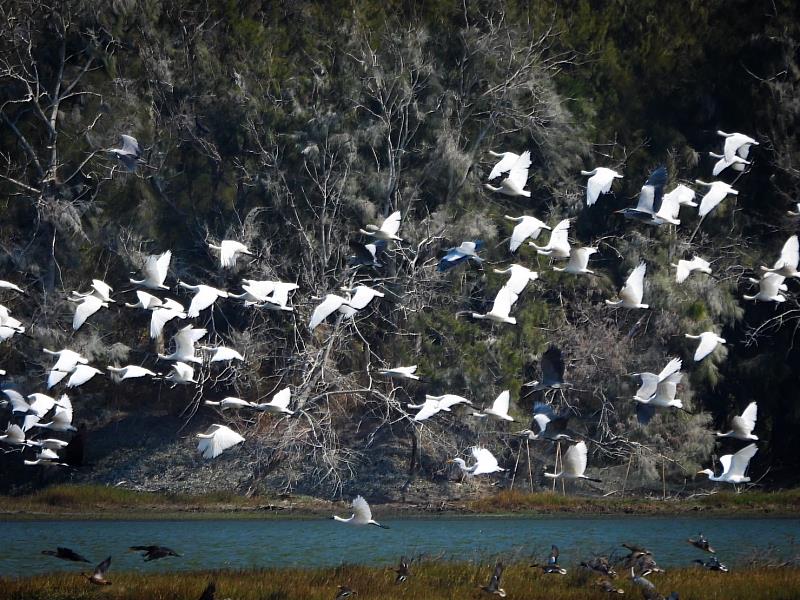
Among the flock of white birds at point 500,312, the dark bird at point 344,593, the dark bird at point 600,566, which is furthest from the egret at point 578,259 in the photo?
the dark bird at point 344,593

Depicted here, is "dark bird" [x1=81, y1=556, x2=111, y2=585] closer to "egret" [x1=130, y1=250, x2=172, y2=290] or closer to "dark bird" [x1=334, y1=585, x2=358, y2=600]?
"dark bird" [x1=334, y1=585, x2=358, y2=600]

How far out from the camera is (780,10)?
4422 cm

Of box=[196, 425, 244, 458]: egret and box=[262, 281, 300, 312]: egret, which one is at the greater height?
box=[262, 281, 300, 312]: egret

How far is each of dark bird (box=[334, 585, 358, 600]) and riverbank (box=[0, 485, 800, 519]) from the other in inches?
604

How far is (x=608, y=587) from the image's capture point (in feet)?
67.8

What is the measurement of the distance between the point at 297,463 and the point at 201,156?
10981mm

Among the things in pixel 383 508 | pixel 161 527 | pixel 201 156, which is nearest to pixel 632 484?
pixel 383 508

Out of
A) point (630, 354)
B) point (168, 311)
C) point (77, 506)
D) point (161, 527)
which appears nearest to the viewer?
point (168, 311)

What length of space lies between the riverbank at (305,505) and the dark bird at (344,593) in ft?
50.4

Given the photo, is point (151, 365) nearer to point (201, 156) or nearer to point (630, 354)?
point (201, 156)

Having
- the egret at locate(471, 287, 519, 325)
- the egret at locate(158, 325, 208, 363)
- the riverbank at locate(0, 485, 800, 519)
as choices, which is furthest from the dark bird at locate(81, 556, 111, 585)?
the riverbank at locate(0, 485, 800, 519)

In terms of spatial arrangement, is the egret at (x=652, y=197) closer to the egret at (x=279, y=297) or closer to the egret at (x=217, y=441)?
the egret at (x=279, y=297)

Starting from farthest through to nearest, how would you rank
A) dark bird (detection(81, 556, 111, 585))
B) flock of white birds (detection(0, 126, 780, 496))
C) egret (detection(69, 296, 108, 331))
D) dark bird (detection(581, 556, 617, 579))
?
egret (detection(69, 296, 108, 331)) < flock of white birds (detection(0, 126, 780, 496)) < dark bird (detection(581, 556, 617, 579)) < dark bird (detection(81, 556, 111, 585))

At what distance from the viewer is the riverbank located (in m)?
36.6
